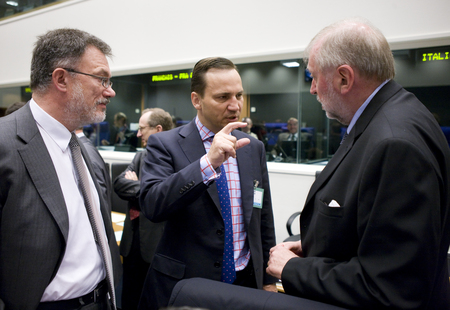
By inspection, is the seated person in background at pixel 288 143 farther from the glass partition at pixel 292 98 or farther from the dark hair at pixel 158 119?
the dark hair at pixel 158 119

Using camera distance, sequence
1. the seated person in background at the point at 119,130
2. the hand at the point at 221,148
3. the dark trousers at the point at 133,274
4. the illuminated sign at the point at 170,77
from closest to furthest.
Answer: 1. the hand at the point at 221,148
2. the dark trousers at the point at 133,274
3. the illuminated sign at the point at 170,77
4. the seated person in background at the point at 119,130

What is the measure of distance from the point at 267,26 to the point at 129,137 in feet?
11.3

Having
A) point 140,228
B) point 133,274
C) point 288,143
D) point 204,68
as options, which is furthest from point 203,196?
point 288,143

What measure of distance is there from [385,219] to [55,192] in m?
1.02

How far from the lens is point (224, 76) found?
1508 millimetres

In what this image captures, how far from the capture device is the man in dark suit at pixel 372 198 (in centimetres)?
79

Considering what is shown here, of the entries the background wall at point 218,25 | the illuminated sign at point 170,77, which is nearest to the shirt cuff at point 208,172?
the background wall at point 218,25

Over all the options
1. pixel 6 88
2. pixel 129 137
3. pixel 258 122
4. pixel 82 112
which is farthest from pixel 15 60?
pixel 82 112

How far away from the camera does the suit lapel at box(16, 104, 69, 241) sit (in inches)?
42.0

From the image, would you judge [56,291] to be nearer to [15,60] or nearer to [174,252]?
[174,252]

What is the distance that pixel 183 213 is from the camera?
1.46 m

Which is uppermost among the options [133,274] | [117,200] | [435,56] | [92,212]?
[435,56]

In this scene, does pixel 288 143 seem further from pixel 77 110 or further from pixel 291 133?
pixel 77 110

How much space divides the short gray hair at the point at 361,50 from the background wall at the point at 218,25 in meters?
3.08
